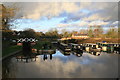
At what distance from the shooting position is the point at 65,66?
2.66 m

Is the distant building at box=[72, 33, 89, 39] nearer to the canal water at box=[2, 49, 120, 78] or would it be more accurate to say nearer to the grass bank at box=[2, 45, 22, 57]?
the canal water at box=[2, 49, 120, 78]

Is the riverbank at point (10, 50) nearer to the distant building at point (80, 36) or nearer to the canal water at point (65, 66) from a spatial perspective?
the canal water at point (65, 66)

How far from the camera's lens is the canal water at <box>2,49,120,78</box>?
223 cm

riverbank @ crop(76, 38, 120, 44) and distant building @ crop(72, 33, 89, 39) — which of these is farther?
distant building @ crop(72, 33, 89, 39)

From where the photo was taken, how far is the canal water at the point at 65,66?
2232mm

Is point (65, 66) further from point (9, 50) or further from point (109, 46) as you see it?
point (9, 50)

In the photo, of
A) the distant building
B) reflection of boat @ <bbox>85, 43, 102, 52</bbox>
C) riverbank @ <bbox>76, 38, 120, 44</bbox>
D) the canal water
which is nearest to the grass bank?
the canal water

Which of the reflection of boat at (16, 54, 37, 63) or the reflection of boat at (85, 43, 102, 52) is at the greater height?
the reflection of boat at (85, 43, 102, 52)

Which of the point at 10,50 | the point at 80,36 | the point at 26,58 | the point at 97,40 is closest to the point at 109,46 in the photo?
the point at 97,40

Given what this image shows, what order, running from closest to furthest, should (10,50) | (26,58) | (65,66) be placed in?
(65,66), (26,58), (10,50)

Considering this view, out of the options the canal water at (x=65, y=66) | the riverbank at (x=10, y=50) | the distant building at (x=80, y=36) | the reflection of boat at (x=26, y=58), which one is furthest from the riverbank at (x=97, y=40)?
the riverbank at (x=10, y=50)

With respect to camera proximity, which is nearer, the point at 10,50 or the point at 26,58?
the point at 26,58

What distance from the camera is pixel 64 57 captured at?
10.0ft

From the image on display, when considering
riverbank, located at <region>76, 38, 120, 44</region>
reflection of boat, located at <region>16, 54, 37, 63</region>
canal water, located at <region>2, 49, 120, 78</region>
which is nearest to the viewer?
canal water, located at <region>2, 49, 120, 78</region>
